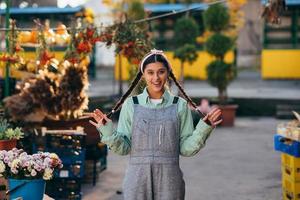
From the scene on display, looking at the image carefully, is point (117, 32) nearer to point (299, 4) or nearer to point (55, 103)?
point (55, 103)

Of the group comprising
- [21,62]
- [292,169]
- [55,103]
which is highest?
[21,62]

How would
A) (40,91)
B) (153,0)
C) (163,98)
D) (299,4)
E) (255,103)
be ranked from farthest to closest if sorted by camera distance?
(153,0) < (299,4) < (255,103) < (40,91) < (163,98)

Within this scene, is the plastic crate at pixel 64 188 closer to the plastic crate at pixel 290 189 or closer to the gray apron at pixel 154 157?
the plastic crate at pixel 290 189

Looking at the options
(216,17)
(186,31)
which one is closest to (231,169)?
(216,17)

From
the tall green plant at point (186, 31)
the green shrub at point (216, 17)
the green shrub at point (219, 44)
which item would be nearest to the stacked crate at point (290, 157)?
the green shrub at point (219, 44)

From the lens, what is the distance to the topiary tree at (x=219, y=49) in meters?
16.2

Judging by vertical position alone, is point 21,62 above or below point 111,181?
above

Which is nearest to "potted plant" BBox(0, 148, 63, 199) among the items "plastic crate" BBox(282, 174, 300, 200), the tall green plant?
"plastic crate" BBox(282, 174, 300, 200)

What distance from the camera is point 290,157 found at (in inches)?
273

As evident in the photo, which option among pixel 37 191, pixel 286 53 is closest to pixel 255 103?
pixel 286 53

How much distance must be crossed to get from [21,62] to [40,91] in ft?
2.04

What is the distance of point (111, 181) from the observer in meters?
9.20

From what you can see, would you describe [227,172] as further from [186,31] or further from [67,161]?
[186,31]

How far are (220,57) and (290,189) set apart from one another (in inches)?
383
